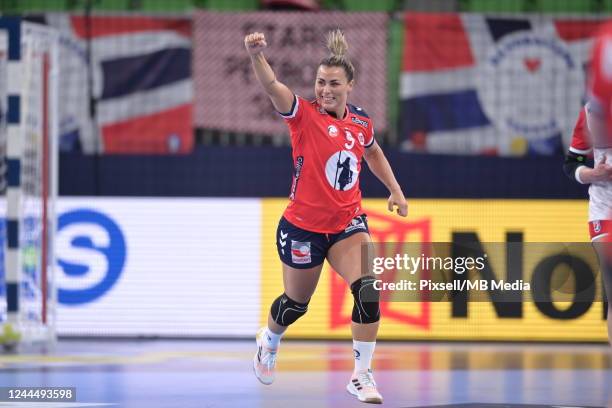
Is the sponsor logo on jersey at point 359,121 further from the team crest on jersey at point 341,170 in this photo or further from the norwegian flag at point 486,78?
the norwegian flag at point 486,78

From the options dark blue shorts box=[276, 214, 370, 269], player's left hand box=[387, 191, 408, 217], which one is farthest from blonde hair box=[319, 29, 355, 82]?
dark blue shorts box=[276, 214, 370, 269]

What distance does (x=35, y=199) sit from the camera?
35.0ft

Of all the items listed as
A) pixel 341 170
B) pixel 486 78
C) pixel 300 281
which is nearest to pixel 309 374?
pixel 300 281

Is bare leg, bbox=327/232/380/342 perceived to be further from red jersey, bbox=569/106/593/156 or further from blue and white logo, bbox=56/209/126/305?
blue and white logo, bbox=56/209/126/305

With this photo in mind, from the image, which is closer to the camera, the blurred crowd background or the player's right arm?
the player's right arm

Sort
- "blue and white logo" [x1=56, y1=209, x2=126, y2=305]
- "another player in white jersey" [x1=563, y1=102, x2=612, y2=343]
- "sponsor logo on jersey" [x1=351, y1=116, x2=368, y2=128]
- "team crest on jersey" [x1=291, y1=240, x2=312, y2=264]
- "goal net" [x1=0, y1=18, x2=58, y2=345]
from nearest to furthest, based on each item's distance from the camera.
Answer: "another player in white jersey" [x1=563, y1=102, x2=612, y2=343] → "team crest on jersey" [x1=291, y1=240, x2=312, y2=264] → "sponsor logo on jersey" [x1=351, y1=116, x2=368, y2=128] → "goal net" [x1=0, y1=18, x2=58, y2=345] → "blue and white logo" [x1=56, y1=209, x2=126, y2=305]

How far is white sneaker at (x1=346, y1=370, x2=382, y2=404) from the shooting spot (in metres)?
6.61

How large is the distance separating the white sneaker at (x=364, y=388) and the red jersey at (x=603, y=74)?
2.71m

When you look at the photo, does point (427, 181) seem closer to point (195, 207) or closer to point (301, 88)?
point (301, 88)

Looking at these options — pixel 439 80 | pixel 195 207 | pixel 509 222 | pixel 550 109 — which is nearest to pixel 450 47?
pixel 439 80

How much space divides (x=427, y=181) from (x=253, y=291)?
7.54ft

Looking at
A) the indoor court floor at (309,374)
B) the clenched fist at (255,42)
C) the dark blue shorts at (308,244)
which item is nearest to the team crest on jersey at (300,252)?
the dark blue shorts at (308,244)

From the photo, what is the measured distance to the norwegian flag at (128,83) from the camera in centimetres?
1258

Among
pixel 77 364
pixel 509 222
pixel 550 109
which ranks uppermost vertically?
pixel 550 109
